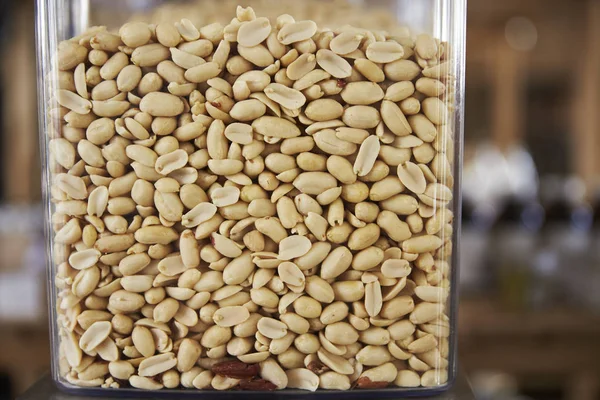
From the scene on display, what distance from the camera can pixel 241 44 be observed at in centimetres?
32

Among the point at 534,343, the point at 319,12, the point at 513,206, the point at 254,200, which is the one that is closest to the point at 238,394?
the point at 254,200

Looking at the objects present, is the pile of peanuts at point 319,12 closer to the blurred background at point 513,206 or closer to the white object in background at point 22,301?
the blurred background at point 513,206

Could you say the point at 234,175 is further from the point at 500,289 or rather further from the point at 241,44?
the point at 500,289

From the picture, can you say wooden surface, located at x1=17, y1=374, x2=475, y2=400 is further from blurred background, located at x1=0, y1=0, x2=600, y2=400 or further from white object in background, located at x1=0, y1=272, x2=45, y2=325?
white object in background, located at x1=0, y1=272, x2=45, y2=325

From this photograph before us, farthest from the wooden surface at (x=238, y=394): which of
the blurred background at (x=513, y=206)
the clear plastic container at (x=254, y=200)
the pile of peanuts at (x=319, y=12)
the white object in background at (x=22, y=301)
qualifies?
the white object in background at (x=22, y=301)

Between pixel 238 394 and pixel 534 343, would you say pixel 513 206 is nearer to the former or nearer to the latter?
pixel 534 343

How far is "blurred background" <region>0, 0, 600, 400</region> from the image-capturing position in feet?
5.33

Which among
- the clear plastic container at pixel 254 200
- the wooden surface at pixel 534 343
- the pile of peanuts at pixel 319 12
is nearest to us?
the clear plastic container at pixel 254 200

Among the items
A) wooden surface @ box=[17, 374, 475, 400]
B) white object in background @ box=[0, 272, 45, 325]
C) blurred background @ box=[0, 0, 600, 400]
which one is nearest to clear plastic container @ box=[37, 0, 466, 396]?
wooden surface @ box=[17, 374, 475, 400]

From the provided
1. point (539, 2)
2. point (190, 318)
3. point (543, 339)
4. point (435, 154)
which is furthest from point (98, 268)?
point (539, 2)

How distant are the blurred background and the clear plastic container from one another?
1341mm

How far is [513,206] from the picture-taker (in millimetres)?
1931

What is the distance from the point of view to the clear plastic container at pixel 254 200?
1.04 ft

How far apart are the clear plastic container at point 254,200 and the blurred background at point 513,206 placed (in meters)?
1.34
